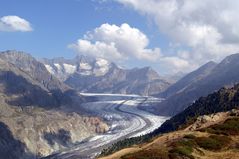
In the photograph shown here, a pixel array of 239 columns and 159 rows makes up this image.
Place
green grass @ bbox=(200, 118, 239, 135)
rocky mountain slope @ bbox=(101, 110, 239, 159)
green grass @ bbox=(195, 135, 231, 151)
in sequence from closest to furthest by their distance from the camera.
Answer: rocky mountain slope @ bbox=(101, 110, 239, 159) < green grass @ bbox=(195, 135, 231, 151) < green grass @ bbox=(200, 118, 239, 135)

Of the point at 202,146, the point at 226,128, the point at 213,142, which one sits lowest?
the point at 202,146

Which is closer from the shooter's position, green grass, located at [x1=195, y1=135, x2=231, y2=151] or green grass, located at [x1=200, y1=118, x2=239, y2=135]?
green grass, located at [x1=195, y1=135, x2=231, y2=151]

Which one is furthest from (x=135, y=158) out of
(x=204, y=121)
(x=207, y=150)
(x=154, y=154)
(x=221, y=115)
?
(x=221, y=115)

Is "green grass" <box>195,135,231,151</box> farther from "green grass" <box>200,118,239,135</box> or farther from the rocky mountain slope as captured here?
"green grass" <box>200,118,239,135</box>

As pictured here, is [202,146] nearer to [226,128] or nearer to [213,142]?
[213,142]

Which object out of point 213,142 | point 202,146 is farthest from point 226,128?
point 202,146

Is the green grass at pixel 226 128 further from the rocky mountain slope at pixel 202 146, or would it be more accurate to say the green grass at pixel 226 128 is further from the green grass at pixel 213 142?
the green grass at pixel 213 142

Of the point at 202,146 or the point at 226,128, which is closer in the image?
the point at 202,146

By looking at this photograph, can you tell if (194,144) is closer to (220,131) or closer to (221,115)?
(220,131)

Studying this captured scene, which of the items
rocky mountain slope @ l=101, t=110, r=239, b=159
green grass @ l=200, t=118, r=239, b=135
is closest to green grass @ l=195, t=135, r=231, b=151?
rocky mountain slope @ l=101, t=110, r=239, b=159

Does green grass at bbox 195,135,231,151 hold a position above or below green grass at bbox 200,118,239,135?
below

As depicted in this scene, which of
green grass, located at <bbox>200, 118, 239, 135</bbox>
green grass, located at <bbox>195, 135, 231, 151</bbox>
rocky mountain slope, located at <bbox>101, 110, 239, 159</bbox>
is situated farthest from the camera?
green grass, located at <bbox>200, 118, 239, 135</bbox>
